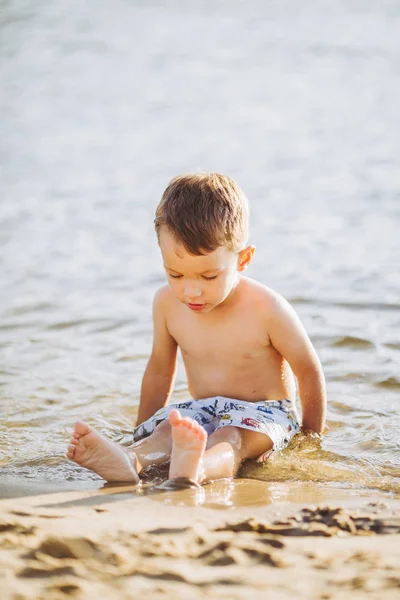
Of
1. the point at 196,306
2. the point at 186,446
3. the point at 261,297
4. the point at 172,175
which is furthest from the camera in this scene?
the point at 172,175

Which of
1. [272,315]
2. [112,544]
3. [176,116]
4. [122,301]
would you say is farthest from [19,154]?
[112,544]

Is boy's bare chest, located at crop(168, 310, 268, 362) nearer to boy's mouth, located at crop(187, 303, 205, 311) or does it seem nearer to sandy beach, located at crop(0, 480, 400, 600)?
boy's mouth, located at crop(187, 303, 205, 311)

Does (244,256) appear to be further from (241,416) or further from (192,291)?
(241,416)

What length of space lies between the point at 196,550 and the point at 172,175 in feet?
25.4

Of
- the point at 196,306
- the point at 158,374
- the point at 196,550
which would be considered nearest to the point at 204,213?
the point at 196,306

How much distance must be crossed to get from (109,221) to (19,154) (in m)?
3.11

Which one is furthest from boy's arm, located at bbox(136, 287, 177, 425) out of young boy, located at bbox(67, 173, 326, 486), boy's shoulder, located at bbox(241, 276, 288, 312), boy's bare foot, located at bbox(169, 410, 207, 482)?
boy's bare foot, located at bbox(169, 410, 207, 482)

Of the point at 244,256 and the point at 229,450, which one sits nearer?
the point at 229,450

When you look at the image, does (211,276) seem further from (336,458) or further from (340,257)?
(340,257)

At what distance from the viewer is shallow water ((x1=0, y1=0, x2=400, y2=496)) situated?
430cm

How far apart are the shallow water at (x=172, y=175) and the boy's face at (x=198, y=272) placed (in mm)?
678

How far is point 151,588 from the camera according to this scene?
189 cm

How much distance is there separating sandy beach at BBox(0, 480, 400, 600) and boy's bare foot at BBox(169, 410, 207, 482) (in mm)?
250

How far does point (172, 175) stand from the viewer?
31.4ft
